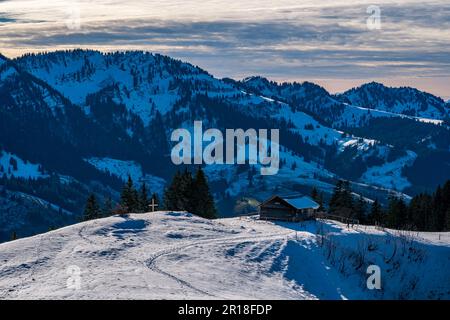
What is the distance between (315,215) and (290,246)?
85.3ft

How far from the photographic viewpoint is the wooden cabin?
80.2m

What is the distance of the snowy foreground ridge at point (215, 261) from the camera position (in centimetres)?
4362

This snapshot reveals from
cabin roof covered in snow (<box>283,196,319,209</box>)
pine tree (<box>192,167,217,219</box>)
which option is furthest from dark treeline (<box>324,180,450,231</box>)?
pine tree (<box>192,167,217,219</box>)

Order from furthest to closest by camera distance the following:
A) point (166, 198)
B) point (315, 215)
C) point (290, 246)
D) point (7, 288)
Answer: point (166, 198)
point (315, 215)
point (290, 246)
point (7, 288)

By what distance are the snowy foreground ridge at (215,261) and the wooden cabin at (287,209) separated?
4.32 metres

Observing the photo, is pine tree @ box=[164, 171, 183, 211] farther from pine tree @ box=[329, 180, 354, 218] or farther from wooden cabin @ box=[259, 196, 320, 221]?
pine tree @ box=[329, 180, 354, 218]

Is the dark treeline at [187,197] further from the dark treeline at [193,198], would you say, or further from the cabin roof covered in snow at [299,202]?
the cabin roof covered in snow at [299,202]

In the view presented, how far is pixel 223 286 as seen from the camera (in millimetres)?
45594

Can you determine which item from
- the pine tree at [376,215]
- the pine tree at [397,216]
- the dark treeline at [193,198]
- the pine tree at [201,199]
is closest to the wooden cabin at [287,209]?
the pine tree at [201,199]

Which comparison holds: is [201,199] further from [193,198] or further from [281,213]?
[281,213]

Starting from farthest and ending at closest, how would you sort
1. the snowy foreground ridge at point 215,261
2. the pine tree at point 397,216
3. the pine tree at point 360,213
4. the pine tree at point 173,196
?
1. the pine tree at point 360,213
2. the pine tree at point 397,216
3. the pine tree at point 173,196
4. the snowy foreground ridge at point 215,261
